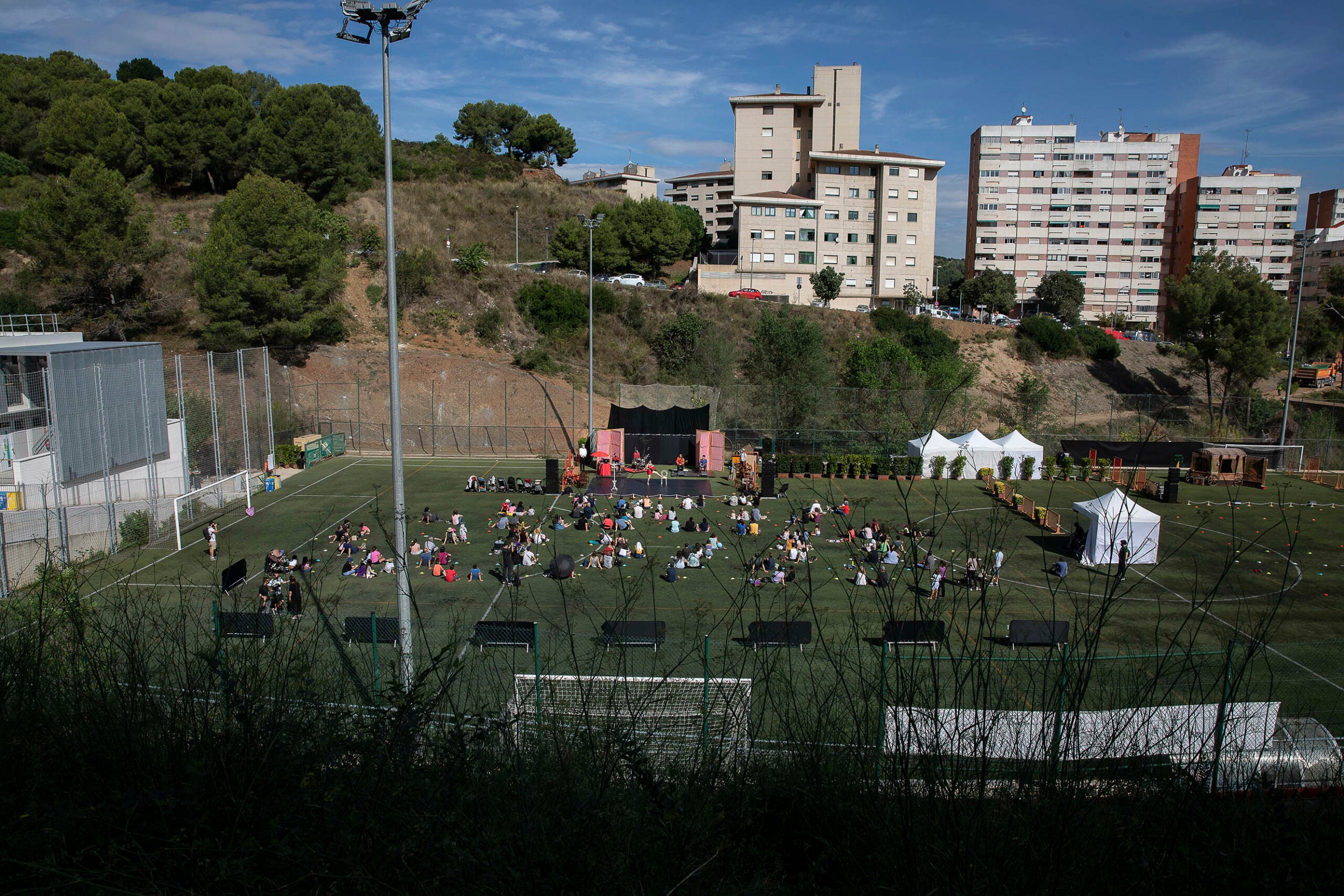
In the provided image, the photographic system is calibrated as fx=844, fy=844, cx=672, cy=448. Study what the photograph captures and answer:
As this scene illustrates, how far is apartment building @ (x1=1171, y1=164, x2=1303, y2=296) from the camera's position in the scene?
81.6m

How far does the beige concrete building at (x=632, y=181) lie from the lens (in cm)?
11169

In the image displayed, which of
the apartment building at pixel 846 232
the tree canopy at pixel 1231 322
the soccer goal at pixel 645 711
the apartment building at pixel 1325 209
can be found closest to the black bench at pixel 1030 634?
the soccer goal at pixel 645 711

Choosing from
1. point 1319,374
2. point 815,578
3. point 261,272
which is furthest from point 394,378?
point 1319,374

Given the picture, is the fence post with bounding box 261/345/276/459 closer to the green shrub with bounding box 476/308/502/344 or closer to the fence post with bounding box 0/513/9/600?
the fence post with bounding box 0/513/9/600

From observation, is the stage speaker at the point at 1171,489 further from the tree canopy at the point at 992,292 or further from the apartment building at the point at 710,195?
the apartment building at the point at 710,195

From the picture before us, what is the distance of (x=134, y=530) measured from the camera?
20250 millimetres

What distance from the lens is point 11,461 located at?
20.4 m

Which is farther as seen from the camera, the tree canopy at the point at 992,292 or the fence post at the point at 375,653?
the tree canopy at the point at 992,292

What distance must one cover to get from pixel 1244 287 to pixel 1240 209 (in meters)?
43.9

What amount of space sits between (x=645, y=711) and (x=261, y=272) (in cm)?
3928

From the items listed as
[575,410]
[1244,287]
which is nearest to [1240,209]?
[1244,287]

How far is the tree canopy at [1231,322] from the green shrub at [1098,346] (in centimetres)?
732

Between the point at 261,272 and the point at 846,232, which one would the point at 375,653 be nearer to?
the point at 261,272

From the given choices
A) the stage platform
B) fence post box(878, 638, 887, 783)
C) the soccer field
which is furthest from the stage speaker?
fence post box(878, 638, 887, 783)
